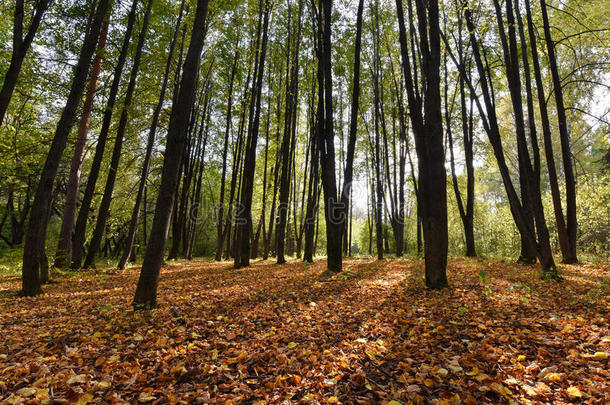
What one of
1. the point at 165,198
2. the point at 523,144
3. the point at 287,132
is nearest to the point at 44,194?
the point at 165,198

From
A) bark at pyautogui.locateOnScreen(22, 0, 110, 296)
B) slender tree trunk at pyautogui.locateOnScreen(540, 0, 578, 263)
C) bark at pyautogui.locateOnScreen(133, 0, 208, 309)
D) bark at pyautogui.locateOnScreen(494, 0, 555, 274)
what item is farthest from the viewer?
slender tree trunk at pyautogui.locateOnScreen(540, 0, 578, 263)

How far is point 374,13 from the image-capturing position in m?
12.9

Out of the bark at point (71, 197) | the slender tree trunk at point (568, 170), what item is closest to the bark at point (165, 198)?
the bark at point (71, 197)

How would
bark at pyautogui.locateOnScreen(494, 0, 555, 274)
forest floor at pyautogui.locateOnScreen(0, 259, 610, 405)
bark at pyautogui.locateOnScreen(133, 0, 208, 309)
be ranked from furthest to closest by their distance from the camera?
1. bark at pyautogui.locateOnScreen(494, 0, 555, 274)
2. bark at pyautogui.locateOnScreen(133, 0, 208, 309)
3. forest floor at pyautogui.locateOnScreen(0, 259, 610, 405)

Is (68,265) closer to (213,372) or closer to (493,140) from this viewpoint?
(213,372)

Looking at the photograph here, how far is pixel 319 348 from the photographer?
326 cm

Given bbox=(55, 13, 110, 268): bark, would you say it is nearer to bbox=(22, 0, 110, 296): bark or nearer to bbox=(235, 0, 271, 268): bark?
bbox=(22, 0, 110, 296): bark

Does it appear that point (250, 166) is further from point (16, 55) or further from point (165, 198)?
point (16, 55)

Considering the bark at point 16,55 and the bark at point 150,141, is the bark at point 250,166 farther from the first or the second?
the bark at point 16,55

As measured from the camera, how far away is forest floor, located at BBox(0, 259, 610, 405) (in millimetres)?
2318

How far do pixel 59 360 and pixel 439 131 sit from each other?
6.76 meters

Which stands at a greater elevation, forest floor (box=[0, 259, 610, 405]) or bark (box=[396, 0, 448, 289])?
bark (box=[396, 0, 448, 289])

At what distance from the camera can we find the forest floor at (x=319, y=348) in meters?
2.32

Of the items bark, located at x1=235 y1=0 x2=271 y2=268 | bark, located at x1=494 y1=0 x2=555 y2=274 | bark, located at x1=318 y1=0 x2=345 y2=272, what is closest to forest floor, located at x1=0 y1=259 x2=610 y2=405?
bark, located at x1=494 y1=0 x2=555 y2=274
